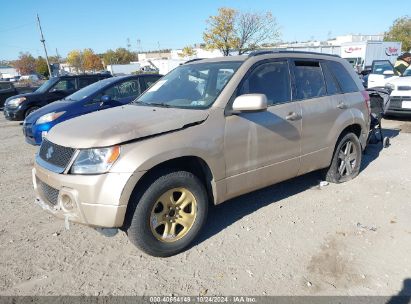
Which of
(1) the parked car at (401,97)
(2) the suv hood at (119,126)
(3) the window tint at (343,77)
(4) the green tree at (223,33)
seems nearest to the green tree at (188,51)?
(4) the green tree at (223,33)

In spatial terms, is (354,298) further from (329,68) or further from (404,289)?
(329,68)

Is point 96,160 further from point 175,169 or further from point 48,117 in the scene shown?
point 48,117

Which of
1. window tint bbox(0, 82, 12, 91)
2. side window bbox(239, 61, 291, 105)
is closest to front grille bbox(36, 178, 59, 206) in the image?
side window bbox(239, 61, 291, 105)

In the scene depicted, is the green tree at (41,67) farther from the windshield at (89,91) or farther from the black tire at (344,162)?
the black tire at (344,162)


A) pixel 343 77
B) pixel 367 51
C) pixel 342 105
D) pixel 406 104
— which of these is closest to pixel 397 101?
pixel 406 104

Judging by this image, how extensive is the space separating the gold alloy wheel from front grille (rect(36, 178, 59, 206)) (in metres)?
0.91

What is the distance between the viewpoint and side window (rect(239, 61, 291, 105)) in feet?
12.0

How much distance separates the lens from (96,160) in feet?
9.30

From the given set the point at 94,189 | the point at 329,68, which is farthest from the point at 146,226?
the point at 329,68

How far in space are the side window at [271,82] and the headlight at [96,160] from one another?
1515 millimetres

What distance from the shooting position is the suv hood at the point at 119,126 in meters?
2.87

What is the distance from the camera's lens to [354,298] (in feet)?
8.59

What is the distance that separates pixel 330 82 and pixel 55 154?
11.9 feet

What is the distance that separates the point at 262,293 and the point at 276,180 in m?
1.57
